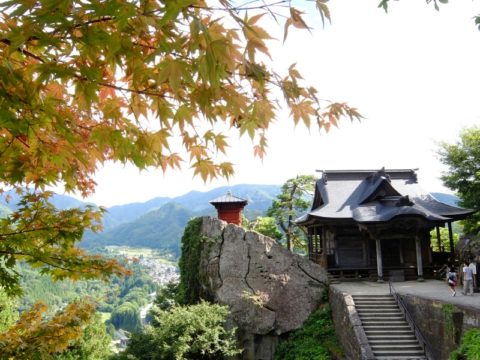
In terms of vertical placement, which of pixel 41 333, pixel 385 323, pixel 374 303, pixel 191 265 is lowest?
pixel 385 323

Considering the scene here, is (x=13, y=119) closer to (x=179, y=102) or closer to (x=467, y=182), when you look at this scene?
(x=179, y=102)

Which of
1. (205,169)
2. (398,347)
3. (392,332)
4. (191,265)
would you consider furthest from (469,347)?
(191,265)

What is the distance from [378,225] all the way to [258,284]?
20.4ft

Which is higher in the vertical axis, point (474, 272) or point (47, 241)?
point (47, 241)

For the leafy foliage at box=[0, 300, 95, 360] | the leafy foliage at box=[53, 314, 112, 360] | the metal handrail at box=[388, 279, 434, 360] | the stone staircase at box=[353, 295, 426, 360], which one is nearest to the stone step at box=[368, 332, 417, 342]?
the stone staircase at box=[353, 295, 426, 360]

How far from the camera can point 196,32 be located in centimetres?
156

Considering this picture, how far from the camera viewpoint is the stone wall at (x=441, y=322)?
951 cm

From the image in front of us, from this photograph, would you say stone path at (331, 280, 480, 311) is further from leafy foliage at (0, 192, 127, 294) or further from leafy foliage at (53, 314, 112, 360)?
leafy foliage at (0, 192, 127, 294)

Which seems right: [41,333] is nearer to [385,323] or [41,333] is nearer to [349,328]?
[349,328]

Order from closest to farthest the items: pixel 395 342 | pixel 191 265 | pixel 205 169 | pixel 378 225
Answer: pixel 205 169
pixel 395 342
pixel 378 225
pixel 191 265

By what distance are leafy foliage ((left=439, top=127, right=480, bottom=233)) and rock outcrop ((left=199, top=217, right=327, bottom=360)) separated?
887 cm

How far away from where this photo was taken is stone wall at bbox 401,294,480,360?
9.51 metres

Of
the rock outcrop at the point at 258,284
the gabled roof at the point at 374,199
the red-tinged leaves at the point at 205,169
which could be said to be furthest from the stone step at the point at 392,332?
the red-tinged leaves at the point at 205,169

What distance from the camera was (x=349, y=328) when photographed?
12625 mm
